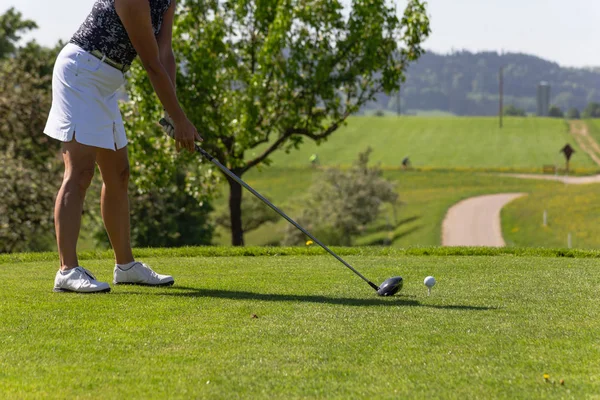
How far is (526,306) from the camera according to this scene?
5.91 m

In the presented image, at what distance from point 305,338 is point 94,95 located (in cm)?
310

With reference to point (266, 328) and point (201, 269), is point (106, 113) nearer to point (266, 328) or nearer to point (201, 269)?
point (201, 269)

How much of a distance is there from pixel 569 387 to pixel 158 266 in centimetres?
566

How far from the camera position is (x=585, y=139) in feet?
435

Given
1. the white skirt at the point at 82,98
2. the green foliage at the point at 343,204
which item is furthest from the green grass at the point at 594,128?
the white skirt at the point at 82,98

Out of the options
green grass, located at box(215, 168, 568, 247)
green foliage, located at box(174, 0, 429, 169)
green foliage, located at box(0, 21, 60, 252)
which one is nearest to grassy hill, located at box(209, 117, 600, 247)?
green grass, located at box(215, 168, 568, 247)

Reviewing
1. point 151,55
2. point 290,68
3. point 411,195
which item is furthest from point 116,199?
point 411,195

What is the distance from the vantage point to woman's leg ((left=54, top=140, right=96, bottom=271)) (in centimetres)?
704

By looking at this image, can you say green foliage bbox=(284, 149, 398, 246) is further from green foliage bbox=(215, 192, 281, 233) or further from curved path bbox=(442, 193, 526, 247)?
curved path bbox=(442, 193, 526, 247)

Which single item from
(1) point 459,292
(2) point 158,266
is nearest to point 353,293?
(1) point 459,292

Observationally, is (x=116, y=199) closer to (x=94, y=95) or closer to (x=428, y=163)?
(x=94, y=95)

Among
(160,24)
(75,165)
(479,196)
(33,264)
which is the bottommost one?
(479,196)

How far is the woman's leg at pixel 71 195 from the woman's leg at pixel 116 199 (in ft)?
0.93

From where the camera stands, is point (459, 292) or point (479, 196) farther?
point (479, 196)
